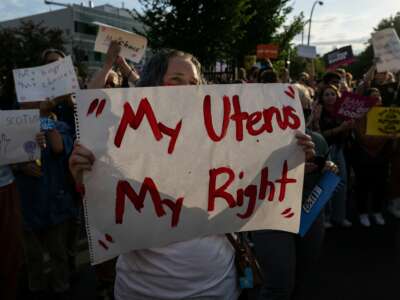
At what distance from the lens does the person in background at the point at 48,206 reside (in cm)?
304

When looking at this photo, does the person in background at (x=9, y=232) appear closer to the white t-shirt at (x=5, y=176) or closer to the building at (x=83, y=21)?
the white t-shirt at (x=5, y=176)

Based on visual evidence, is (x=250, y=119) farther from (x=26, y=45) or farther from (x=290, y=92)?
(x=26, y=45)

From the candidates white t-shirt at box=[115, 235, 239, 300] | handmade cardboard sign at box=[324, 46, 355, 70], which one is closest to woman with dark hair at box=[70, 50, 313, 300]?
white t-shirt at box=[115, 235, 239, 300]

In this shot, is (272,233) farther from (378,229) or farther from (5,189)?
(378,229)

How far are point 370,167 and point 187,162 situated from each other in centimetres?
409

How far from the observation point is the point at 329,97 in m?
4.67

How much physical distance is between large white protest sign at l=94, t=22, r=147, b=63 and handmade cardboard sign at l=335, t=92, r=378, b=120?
218 centimetres

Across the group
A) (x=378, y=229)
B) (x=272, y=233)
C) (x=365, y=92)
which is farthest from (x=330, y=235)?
(x=272, y=233)

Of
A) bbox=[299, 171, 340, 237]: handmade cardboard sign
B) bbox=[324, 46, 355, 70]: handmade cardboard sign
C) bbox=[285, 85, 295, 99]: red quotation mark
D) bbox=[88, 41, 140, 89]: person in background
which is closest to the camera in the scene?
bbox=[285, 85, 295, 99]: red quotation mark

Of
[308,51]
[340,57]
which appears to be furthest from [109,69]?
[308,51]

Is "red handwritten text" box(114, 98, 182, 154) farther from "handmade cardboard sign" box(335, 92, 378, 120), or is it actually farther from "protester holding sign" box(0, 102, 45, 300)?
"handmade cardboard sign" box(335, 92, 378, 120)

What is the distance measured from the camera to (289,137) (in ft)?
5.16

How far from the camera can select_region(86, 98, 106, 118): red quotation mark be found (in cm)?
130

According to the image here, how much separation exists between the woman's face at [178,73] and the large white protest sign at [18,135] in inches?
54.7
